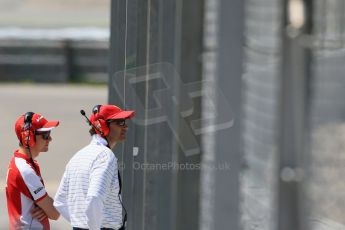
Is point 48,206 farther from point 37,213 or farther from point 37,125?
point 37,125

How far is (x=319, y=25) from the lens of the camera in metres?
2.60

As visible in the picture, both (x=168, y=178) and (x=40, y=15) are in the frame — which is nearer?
(x=168, y=178)

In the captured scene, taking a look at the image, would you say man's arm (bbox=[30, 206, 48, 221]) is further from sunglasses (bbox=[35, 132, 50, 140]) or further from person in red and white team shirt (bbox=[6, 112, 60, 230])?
sunglasses (bbox=[35, 132, 50, 140])

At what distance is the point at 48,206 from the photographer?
550cm

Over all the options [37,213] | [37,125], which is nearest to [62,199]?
[37,213]

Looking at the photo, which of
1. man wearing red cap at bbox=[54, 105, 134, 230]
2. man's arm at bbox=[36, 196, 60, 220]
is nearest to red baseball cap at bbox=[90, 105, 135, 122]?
man wearing red cap at bbox=[54, 105, 134, 230]

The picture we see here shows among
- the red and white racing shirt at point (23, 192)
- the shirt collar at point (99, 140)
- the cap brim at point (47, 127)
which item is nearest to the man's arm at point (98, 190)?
the shirt collar at point (99, 140)

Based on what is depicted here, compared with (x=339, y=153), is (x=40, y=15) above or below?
below

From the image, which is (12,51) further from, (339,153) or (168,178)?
(339,153)

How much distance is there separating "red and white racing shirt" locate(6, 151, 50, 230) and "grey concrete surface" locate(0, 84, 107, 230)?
3.66 meters

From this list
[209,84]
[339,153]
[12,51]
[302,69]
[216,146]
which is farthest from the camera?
[12,51]

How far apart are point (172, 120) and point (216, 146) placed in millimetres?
2530

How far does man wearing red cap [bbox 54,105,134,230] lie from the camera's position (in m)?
5.05

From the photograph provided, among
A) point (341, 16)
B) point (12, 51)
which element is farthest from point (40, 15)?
point (341, 16)
